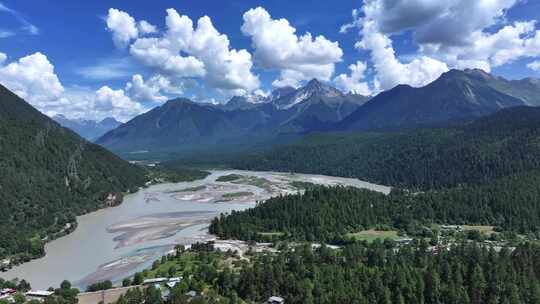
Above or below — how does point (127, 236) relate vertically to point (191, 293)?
above

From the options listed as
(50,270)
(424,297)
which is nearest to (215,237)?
(50,270)

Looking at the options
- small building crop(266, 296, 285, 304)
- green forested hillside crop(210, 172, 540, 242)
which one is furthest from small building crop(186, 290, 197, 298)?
green forested hillside crop(210, 172, 540, 242)

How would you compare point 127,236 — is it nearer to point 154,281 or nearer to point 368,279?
point 154,281

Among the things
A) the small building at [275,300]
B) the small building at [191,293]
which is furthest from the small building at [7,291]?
the small building at [275,300]

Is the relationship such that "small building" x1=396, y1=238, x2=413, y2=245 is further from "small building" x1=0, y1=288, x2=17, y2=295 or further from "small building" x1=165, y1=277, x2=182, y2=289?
"small building" x1=0, y1=288, x2=17, y2=295

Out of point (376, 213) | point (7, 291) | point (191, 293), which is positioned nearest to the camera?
point (191, 293)

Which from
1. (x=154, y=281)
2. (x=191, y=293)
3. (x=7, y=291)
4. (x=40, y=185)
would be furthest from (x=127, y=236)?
(x=191, y=293)
